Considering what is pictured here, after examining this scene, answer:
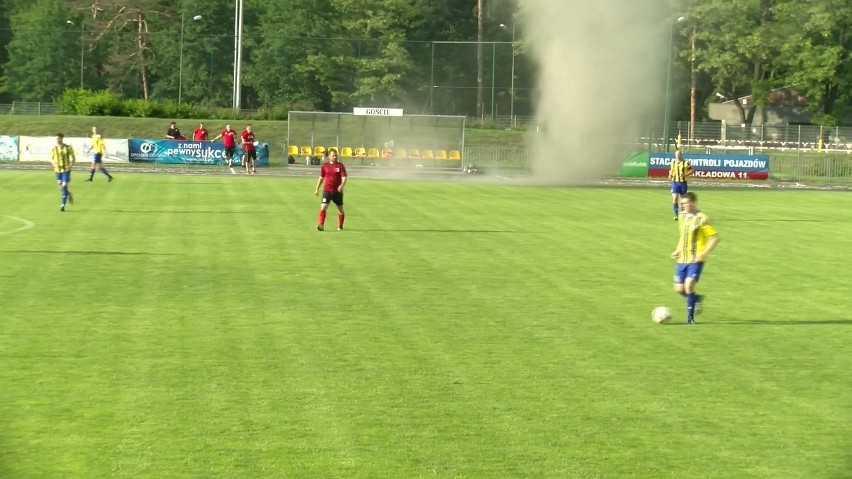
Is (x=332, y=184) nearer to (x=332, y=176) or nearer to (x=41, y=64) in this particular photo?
(x=332, y=176)

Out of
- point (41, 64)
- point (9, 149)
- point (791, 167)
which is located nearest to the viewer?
point (9, 149)

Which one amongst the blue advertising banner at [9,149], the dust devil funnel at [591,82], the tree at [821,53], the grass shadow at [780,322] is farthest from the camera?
the tree at [821,53]

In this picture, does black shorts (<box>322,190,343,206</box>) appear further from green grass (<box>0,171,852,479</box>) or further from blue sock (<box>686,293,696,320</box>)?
blue sock (<box>686,293,696,320</box>)

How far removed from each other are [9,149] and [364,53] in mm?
32711

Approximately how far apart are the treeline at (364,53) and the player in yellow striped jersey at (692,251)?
65013 millimetres

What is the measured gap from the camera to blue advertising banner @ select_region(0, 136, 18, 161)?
61156 millimetres

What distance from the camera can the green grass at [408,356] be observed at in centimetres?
1009

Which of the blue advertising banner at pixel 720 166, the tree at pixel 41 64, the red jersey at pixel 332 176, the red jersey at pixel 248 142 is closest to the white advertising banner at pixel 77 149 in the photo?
the red jersey at pixel 248 142

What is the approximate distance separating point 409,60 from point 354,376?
75.1 meters

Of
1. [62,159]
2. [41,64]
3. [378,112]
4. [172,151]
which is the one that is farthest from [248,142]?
[41,64]

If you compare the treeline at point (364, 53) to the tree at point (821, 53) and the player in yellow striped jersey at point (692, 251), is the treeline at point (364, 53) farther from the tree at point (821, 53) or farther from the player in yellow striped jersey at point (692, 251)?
the player in yellow striped jersey at point (692, 251)

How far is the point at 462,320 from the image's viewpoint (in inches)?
658

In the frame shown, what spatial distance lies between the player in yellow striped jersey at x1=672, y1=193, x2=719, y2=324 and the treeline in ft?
213

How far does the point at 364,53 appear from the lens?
88500mm
